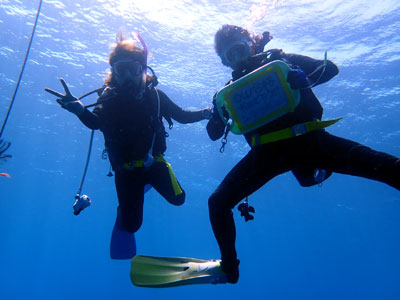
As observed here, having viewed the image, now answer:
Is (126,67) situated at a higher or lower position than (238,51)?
higher

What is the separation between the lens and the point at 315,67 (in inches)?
157

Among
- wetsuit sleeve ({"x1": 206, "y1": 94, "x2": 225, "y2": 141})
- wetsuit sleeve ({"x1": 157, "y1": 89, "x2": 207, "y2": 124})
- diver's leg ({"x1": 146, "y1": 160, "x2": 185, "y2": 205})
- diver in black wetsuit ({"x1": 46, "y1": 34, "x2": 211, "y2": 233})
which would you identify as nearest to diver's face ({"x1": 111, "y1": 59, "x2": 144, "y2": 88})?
diver in black wetsuit ({"x1": 46, "y1": 34, "x2": 211, "y2": 233})

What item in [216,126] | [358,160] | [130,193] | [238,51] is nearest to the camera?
[358,160]

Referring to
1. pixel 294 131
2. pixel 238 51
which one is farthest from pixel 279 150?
pixel 238 51

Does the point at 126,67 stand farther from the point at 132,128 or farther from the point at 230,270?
the point at 230,270

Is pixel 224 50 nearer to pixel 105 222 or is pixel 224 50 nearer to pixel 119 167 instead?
pixel 119 167

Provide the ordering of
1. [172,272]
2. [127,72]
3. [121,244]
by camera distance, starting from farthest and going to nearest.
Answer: [121,244], [127,72], [172,272]

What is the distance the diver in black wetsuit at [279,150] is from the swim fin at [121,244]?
9.55ft

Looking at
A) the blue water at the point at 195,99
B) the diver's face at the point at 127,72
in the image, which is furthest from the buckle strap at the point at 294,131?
the blue water at the point at 195,99

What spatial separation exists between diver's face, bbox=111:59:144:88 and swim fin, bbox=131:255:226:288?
3230mm

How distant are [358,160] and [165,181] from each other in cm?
367

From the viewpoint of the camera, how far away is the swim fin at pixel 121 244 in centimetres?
618

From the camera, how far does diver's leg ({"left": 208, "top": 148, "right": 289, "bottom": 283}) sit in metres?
3.77

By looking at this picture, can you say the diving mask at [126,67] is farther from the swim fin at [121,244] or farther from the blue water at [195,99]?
the blue water at [195,99]
